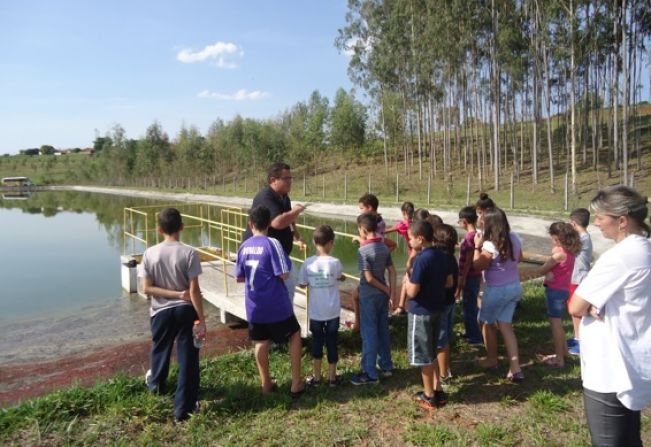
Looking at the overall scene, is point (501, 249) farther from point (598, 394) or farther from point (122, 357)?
point (122, 357)

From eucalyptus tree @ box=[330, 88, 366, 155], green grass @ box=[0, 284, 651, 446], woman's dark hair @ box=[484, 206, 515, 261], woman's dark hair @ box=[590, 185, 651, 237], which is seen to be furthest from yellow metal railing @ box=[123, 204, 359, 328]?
eucalyptus tree @ box=[330, 88, 366, 155]

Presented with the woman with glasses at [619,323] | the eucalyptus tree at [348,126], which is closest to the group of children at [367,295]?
the woman with glasses at [619,323]

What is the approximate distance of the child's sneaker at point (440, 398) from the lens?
12.0 feet

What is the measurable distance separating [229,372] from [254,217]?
161cm

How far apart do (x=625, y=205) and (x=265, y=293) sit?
253 cm

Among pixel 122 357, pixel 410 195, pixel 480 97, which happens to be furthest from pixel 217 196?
pixel 122 357

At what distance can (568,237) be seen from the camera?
433cm

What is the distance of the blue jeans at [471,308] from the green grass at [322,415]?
79 centimetres

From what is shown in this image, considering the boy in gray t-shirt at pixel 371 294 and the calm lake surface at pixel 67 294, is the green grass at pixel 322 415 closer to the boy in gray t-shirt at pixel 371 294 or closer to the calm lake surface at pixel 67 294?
the boy in gray t-shirt at pixel 371 294

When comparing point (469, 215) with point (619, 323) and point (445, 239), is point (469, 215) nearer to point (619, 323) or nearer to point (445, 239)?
point (445, 239)

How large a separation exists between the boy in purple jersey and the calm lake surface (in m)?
4.11

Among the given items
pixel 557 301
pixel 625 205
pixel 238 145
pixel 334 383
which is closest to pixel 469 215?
pixel 557 301

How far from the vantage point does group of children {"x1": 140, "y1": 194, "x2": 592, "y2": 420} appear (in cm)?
358

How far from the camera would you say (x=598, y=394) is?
2.08 metres
